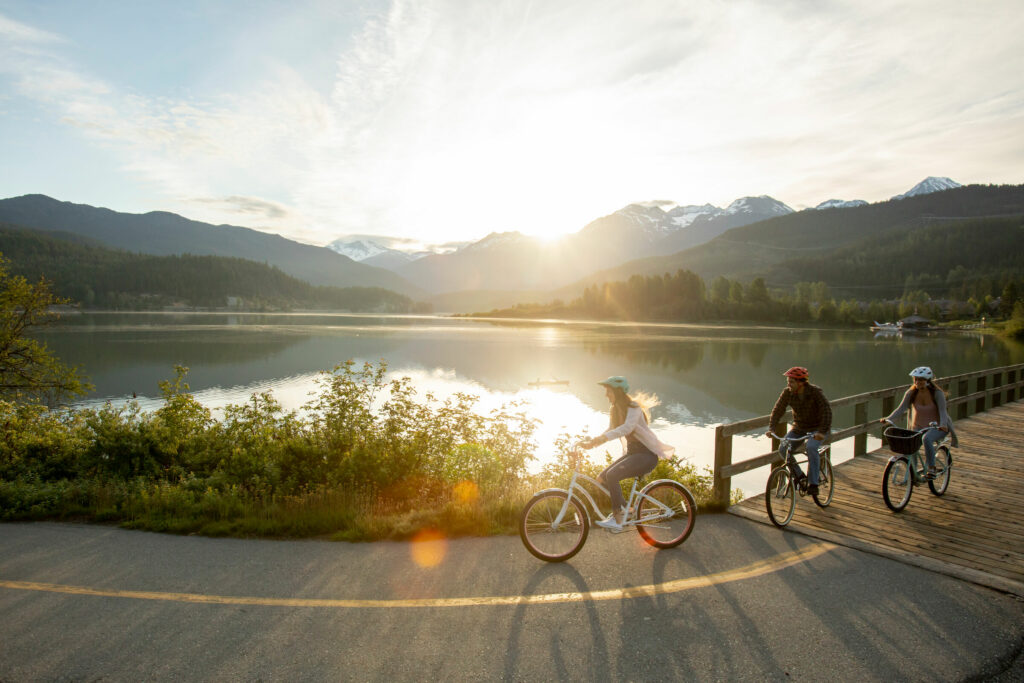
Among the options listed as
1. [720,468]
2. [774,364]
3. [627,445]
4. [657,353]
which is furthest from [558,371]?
[627,445]

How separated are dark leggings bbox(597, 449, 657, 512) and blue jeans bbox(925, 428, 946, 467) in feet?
16.2

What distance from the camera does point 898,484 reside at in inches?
328

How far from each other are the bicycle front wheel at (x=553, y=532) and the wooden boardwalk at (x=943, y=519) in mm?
3072

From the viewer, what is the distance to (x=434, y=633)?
16.0ft

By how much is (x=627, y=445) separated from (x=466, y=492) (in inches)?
119

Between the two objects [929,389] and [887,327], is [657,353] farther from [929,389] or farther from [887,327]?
[887,327]

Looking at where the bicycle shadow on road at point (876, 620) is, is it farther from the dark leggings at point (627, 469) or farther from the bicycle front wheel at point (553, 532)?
the bicycle front wheel at point (553, 532)

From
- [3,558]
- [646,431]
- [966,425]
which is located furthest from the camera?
[966,425]

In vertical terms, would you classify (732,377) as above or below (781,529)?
below

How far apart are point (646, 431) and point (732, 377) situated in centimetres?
4238

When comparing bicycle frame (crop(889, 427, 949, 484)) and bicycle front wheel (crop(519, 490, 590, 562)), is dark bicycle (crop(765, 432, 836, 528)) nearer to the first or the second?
bicycle frame (crop(889, 427, 949, 484))

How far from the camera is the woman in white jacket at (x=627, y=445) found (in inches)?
266

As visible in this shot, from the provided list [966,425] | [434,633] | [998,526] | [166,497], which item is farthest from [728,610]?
[966,425]

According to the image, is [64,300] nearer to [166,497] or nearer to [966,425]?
[166,497]
